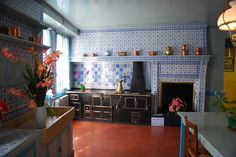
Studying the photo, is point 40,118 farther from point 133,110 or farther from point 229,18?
point 133,110

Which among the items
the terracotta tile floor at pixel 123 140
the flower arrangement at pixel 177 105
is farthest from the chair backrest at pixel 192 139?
the flower arrangement at pixel 177 105

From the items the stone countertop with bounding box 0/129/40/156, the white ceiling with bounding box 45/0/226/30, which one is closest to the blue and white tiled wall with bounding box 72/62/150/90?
the white ceiling with bounding box 45/0/226/30

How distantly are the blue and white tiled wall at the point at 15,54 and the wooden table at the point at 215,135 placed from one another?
2033 mm

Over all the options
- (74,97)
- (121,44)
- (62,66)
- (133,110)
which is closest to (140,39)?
(121,44)

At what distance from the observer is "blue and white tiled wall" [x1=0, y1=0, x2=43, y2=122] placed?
6.49 feet

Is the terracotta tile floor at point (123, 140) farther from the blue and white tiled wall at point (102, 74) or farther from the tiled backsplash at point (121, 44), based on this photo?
the tiled backsplash at point (121, 44)

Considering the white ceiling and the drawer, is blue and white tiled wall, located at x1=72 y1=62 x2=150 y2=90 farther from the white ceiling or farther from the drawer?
the white ceiling

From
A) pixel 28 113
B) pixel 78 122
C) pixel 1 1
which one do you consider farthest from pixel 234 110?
pixel 78 122

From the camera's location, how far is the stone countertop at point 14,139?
128 centimetres

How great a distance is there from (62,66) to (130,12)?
2151 millimetres

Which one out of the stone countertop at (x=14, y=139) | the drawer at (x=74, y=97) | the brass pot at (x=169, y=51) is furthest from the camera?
the drawer at (x=74, y=97)

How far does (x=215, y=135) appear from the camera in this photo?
1760mm

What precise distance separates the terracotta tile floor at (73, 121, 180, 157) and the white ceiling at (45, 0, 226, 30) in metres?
2.33

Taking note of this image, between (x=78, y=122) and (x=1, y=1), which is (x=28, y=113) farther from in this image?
(x=78, y=122)
